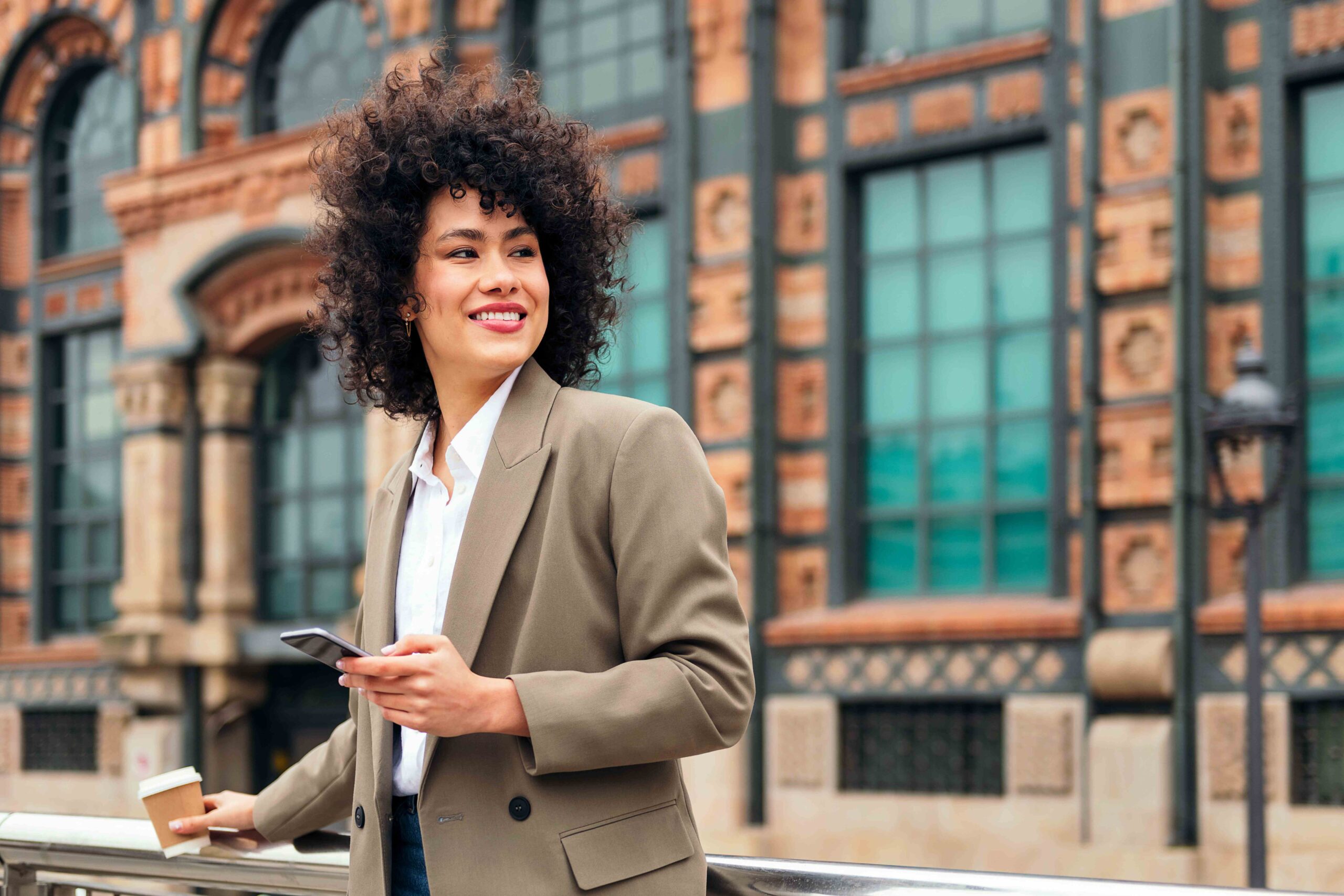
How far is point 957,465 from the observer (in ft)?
36.7

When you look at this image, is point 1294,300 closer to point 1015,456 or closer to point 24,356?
point 1015,456

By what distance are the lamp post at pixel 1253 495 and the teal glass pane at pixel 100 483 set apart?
12479 millimetres

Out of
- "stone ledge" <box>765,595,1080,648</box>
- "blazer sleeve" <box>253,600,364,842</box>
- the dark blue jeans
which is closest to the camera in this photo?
the dark blue jeans

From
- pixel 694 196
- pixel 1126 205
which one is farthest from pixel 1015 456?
pixel 694 196

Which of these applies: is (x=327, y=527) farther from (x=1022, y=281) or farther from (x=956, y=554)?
(x=1022, y=281)

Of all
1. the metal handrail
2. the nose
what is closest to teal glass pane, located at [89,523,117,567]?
the metal handrail

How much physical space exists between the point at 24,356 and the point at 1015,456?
1221 cm

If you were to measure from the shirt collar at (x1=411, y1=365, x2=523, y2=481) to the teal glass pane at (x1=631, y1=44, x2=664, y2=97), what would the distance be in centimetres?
1091

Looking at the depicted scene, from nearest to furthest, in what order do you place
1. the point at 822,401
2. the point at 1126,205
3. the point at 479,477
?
the point at 479,477
the point at 1126,205
the point at 822,401

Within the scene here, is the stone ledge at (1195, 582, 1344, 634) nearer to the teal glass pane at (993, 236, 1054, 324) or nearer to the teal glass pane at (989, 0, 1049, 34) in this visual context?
the teal glass pane at (993, 236, 1054, 324)

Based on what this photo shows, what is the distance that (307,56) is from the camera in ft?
51.3

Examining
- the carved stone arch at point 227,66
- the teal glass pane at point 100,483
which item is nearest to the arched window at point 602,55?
the carved stone arch at point 227,66

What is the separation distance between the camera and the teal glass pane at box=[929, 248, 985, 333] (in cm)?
1112

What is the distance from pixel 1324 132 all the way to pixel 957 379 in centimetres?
291
